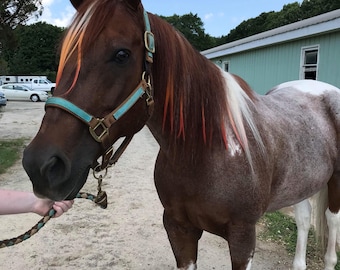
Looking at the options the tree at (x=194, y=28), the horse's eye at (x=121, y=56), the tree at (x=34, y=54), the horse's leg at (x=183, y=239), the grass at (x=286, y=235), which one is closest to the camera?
the horse's eye at (x=121, y=56)

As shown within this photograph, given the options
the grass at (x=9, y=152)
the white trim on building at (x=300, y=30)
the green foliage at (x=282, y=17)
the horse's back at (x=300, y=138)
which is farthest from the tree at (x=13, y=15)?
the green foliage at (x=282, y=17)

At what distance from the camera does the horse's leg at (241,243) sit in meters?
1.64

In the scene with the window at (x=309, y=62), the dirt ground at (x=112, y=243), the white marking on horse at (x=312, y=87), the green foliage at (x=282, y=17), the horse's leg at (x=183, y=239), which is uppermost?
the green foliage at (x=282, y=17)

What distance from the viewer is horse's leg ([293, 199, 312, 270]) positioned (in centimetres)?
274

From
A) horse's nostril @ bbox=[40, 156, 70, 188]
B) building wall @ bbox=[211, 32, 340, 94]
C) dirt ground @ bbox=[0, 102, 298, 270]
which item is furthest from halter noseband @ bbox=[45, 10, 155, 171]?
building wall @ bbox=[211, 32, 340, 94]

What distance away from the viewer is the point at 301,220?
2859 millimetres

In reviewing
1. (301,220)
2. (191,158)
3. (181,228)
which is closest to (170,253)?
(301,220)

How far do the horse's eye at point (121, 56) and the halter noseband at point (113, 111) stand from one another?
95 millimetres

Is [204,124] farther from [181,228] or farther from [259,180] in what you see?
[181,228]

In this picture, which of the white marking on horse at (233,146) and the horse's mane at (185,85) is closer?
the horse's mane at (185,85)

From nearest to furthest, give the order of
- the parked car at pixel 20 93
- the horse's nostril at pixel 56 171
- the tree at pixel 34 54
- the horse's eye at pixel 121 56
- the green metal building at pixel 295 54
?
the horse's nostril at pixel 56 171 < the horse's eye at pixel 121 56 < the green metal building at pixel 295 54 < the parked car at pixel 20 93 < the tree at pixel 34 54

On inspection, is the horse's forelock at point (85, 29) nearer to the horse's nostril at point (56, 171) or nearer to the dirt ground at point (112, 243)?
the horse's nostril at point (56, 171)

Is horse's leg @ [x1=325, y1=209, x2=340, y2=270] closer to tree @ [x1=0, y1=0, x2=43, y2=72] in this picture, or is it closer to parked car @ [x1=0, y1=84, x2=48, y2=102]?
tree @ [x1=0, y1=0, x2=43, y2=72]

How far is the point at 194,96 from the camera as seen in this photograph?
4.92 ft
